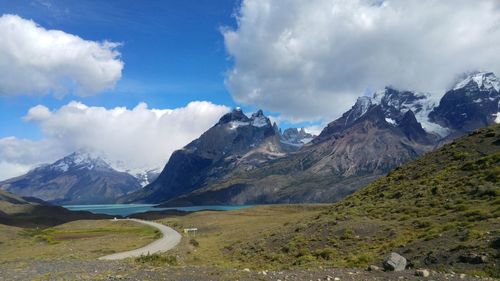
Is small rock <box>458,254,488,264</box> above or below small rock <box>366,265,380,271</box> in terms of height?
above

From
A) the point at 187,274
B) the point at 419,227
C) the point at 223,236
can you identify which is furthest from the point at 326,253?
the point at 223,236

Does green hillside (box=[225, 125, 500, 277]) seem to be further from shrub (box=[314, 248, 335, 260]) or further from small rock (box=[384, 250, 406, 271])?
small rock (box=[384, 250, 406, 271])

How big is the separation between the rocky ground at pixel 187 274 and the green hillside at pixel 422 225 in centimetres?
305

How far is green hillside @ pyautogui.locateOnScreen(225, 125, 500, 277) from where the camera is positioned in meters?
25.7

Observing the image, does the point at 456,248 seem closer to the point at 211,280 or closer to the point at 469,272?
the point at 469,272

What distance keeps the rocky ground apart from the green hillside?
3.05 metres

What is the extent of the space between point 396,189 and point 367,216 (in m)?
11.1

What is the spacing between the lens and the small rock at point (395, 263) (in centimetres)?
2458

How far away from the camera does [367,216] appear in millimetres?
43844

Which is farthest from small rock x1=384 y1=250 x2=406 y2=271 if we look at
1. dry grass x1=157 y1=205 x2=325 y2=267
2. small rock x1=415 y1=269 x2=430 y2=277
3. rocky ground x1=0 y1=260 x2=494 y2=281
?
dry grass x1=157 y1=205 x2=325 y2=267

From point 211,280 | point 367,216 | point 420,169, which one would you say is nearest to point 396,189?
point 420,169

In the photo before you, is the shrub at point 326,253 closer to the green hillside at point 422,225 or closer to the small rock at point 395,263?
the green hillside at point 422,225

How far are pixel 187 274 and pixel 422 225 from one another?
19.0 meters

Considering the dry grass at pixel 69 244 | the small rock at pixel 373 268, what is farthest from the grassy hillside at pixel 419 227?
the dry grass at pixel 69 244
